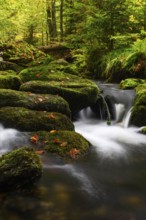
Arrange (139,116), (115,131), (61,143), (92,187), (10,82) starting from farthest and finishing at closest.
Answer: (10,82)
(139,116)
(115,131)
(61,143)
(92,187)

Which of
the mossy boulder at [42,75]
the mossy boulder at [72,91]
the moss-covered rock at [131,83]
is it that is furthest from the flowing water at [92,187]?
the moss-covered rock at [131,83]

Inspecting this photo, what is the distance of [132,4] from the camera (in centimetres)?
1376

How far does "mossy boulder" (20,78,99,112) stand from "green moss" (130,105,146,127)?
4.26 ft

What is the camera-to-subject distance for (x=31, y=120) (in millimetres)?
6582

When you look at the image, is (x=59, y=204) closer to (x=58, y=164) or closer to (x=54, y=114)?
(x=58, y=164)

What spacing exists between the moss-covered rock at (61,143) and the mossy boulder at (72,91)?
2430 mm

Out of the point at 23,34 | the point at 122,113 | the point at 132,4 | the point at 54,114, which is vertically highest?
the point at 132,4

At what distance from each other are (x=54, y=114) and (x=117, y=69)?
20.8 ft

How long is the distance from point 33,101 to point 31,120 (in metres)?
1.01

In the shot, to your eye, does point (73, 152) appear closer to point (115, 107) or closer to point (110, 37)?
point (115, 107)

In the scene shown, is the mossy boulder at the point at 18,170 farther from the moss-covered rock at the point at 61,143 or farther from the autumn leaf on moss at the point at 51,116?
the autumn leaf on moss at the point at 51,116

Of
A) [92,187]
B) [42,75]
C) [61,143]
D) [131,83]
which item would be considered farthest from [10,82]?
[92,187]

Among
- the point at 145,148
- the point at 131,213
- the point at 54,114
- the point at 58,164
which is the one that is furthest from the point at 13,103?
the point at 131,213

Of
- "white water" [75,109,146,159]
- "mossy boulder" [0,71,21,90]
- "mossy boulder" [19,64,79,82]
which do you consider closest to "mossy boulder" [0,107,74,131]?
"white water" [75,109,146,159]
